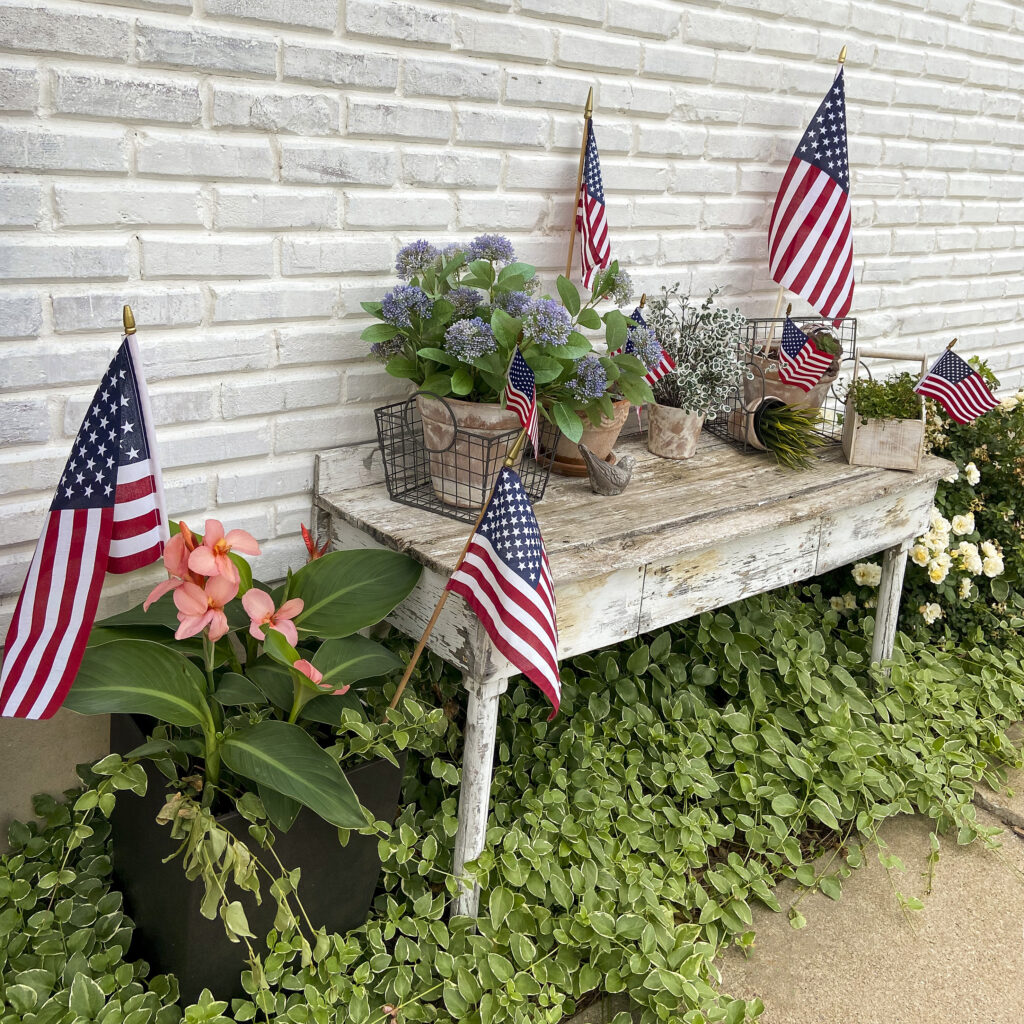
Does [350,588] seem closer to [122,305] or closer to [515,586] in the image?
[515,586]

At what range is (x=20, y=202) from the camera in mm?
1587

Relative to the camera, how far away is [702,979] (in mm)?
1841

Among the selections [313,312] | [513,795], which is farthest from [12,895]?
[313,312]

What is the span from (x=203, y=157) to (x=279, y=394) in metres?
0.47

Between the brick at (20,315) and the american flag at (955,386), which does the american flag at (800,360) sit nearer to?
the american flag at (955,386)

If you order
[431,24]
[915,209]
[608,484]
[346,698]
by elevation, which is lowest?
[346,698]

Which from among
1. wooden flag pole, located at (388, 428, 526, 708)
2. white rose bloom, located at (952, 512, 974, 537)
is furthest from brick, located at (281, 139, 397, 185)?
white rose bloom, located at (952, 512, 974, 537)

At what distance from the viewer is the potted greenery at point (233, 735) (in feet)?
4.90

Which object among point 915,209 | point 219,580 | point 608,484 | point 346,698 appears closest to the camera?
point 219,580

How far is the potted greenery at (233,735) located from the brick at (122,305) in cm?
44

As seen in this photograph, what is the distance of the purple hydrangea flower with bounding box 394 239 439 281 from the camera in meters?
1.92

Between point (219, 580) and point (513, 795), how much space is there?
1.05 metres

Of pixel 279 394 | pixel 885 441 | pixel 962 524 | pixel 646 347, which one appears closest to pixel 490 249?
pixel 646 347

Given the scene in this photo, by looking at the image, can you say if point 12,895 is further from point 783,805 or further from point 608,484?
point 783,805
